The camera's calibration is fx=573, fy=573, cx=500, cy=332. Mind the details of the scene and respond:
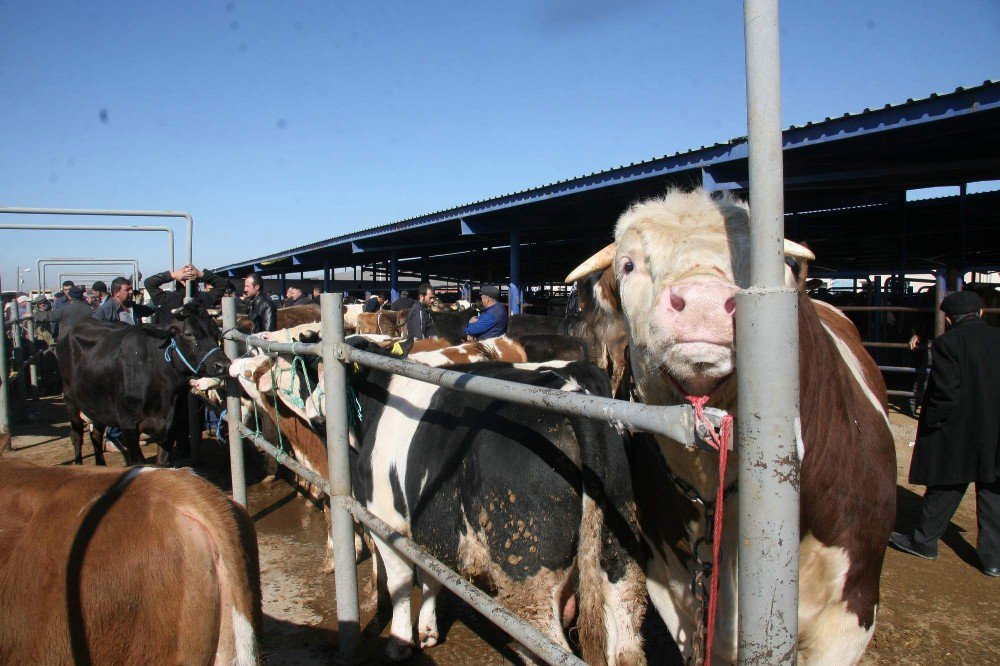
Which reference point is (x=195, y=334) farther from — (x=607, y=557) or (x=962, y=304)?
(x=962, y=304)

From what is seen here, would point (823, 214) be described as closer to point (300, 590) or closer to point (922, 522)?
point (922, 522)

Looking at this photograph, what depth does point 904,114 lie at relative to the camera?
5.67m

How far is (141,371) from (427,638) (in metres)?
4.27

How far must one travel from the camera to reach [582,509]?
2.02 meters

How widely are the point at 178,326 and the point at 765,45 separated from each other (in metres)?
5.75

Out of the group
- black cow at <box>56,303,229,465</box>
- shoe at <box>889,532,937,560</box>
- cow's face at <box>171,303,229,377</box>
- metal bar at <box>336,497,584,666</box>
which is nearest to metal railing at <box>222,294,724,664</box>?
metal bar at <box>336,497,584,666</box>

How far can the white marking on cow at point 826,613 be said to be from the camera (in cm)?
162

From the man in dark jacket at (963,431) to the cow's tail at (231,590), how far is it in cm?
430

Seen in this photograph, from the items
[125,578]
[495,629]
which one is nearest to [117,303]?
[495,629]

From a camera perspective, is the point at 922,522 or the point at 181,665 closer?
the point at 181,665

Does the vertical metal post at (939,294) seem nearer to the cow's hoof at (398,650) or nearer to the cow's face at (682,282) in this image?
the cow's face at (682,282)

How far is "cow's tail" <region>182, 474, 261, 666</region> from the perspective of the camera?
6.15 feet

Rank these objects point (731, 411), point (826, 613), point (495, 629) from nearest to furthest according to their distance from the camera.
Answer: point (731, 411) → point (826, 613) → point (495, 629)

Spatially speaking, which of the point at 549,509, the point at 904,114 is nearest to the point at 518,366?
the point at 549,509
